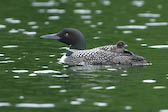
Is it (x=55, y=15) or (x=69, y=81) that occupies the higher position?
(x=55, y=15)

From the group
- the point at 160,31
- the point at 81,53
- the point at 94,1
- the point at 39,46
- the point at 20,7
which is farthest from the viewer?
the point at 94,1

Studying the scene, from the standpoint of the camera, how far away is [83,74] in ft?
37.5

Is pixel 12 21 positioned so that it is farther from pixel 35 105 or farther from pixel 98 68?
pixel 35 105

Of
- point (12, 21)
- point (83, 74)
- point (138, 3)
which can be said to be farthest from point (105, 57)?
point (138, 3)

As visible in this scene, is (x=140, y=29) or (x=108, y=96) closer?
(x=108, y=96)

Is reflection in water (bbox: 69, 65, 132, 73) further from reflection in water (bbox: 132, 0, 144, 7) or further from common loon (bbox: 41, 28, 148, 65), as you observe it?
reflection in water (bbox: 132, 0, 144, 7)

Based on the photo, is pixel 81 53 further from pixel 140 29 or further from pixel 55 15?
pixel 55 15

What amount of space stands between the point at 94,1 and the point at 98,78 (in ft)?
40.6

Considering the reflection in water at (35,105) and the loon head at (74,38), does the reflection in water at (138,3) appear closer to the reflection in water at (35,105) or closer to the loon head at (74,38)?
the loon head at (74,38)

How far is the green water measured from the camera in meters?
9.22

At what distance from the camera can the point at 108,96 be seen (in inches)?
377

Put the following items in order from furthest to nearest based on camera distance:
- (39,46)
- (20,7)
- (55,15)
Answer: (20,7)
(55,15)
(39,46)

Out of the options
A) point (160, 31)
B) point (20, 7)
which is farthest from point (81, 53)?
point (20, 7)

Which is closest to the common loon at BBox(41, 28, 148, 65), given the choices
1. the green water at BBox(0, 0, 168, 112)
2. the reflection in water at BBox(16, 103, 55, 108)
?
the green water at BBox(0, 0, 168, 112)
